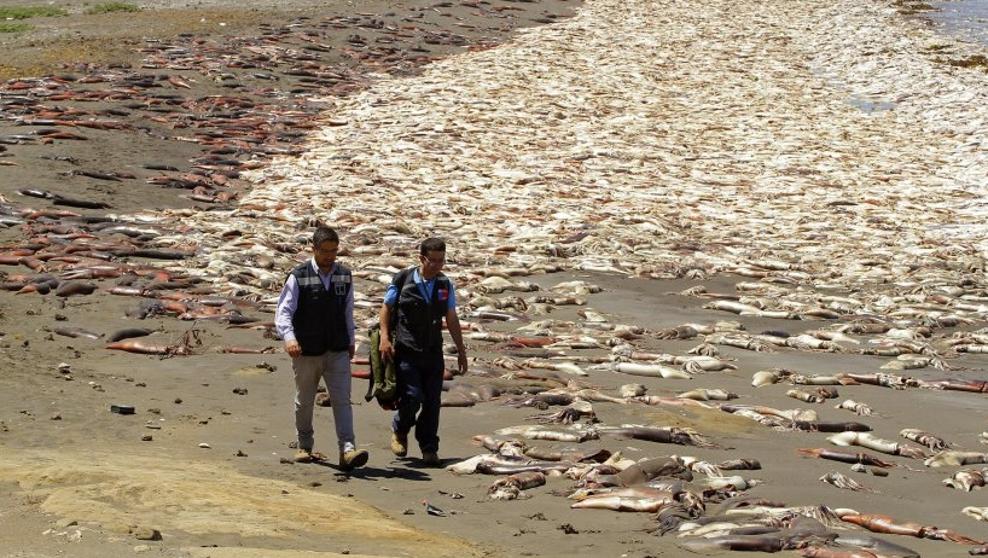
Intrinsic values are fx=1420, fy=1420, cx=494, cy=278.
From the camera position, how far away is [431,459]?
10.8 m

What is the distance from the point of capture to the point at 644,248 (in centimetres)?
2055

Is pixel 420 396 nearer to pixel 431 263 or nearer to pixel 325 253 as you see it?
pixel 431 263

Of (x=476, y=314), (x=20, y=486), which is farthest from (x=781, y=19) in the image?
(x=20, y=486)

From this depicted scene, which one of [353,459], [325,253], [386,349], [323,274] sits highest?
[325,253]

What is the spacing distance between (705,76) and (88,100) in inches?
699

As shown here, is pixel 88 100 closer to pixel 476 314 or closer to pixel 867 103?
pixel 476 314

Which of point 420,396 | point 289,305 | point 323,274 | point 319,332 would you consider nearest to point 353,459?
point 420,396

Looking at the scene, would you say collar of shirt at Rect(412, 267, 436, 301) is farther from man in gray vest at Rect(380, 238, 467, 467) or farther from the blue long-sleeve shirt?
the blue long-sleeve shirt

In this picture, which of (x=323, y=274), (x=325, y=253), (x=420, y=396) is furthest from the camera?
(x=420, y=396)

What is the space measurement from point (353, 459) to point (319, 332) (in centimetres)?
100

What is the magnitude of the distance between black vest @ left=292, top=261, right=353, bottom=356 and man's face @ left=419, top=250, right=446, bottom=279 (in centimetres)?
70

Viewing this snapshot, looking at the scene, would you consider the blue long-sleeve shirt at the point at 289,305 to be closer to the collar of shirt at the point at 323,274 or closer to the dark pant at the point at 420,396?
the collar of shirt at the point at 323,274

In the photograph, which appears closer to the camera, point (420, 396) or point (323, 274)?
point (323, 274)

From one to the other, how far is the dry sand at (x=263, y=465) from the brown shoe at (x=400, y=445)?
0.24 feet
